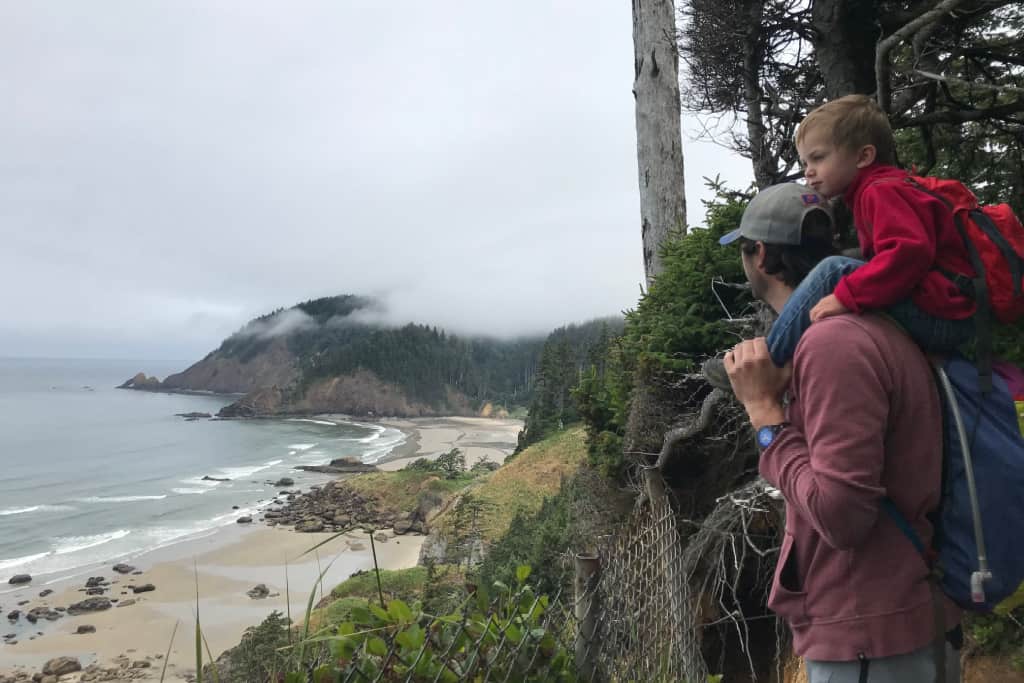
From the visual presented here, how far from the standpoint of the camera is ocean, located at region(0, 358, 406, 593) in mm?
28953

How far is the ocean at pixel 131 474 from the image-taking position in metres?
29.0

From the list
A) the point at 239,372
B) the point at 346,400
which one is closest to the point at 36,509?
the point at 346,400

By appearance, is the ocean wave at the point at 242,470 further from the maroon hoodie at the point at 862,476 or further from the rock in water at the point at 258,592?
the maroon hoodie at the point at 862,476

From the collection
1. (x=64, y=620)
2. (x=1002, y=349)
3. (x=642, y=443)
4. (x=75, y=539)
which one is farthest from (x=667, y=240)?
(x=75, y=539)

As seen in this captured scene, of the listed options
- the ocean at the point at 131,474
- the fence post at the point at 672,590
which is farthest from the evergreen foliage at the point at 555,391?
the fence post at the point at 672,590

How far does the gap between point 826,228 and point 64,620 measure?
84.1ft

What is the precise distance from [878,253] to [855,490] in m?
0.48

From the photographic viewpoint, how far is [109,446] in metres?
57.8

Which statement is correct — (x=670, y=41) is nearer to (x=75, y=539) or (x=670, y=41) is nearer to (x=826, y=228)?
(x=826, y=228)

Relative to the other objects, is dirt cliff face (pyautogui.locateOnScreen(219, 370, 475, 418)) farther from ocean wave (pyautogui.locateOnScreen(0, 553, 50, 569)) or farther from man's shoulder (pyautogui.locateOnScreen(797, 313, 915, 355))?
man's shoulder (pyautogui.locateOnScreen(797, 313, 915, 355))

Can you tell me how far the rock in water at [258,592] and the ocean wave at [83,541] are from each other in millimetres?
10953

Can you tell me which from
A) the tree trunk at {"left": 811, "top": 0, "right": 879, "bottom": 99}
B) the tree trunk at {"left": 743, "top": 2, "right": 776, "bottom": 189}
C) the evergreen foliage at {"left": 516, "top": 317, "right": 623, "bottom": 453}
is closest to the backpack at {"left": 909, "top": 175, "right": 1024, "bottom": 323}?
the tree trunk at {"left": 811, "top": 0, "right": 879, "bottom": 99}

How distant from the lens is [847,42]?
171 inches

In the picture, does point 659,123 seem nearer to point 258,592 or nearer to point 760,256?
point 760,256
